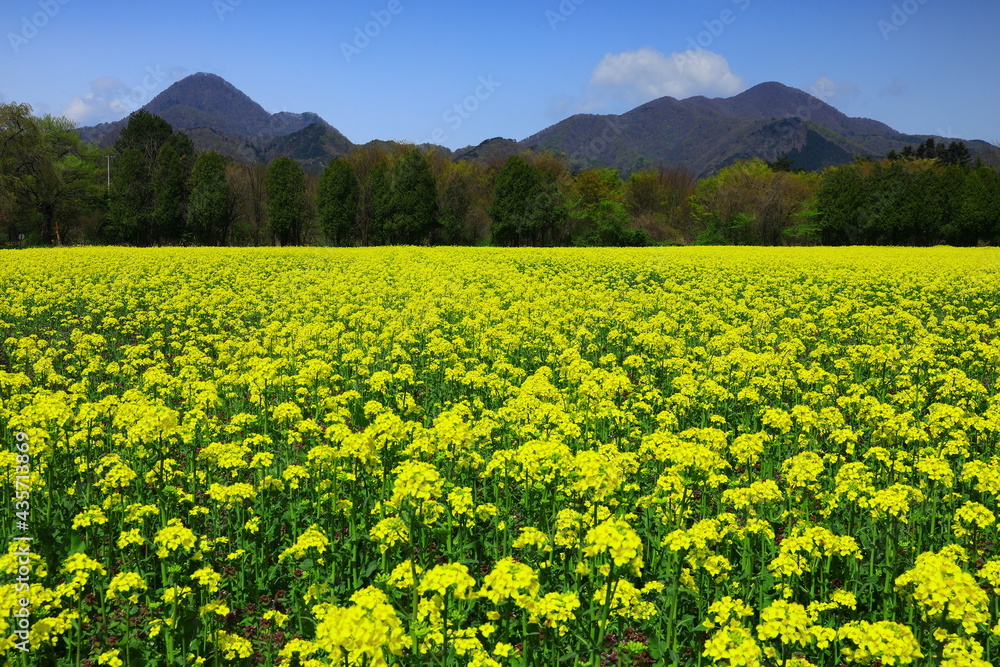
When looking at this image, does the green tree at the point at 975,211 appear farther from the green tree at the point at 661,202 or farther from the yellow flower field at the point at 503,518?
the yellow flower field at the point at 503,518

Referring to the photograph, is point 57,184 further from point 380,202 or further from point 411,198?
point 411,198

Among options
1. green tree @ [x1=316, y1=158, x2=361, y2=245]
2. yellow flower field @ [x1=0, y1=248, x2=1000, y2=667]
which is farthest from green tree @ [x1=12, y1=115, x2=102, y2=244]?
yellow flower field @ [x1=0, y1=248, x2=1000, y2=667]

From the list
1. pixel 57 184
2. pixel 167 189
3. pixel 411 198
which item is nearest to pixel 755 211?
pixel 411 198

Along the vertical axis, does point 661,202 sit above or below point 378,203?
above

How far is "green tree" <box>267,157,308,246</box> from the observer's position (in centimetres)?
6475

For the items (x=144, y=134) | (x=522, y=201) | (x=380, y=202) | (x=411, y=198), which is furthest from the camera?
(x=144, y=134)

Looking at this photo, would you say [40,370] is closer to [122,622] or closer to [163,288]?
[122,622]

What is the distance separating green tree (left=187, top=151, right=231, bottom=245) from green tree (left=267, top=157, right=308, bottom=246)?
185 inches

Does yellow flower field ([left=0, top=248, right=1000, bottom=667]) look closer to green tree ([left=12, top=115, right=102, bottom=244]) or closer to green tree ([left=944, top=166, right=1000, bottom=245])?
green tree ([left=12, top=115, right=102, bottom=244])

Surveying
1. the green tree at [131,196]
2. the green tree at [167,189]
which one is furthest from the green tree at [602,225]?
the green tree at [131,196]

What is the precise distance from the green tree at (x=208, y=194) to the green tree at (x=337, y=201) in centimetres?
1032

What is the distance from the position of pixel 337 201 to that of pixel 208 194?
45.2 feet

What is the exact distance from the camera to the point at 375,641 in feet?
9.87

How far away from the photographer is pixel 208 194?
6312 cm
